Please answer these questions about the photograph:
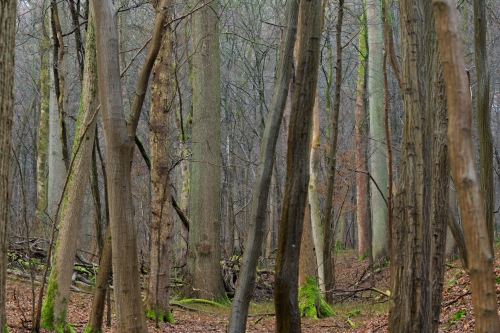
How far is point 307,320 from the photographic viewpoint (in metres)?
8.83

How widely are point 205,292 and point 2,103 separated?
8.65 metres

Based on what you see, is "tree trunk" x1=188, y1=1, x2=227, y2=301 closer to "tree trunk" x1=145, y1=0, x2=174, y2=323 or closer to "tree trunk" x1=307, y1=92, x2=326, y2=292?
"tree trunk" x1=307, y1=92, x2=326, y2=292

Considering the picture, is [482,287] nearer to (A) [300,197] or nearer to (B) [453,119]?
(B) [453,119]

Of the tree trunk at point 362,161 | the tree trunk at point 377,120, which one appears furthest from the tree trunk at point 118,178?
the tree trunk at point 362,161

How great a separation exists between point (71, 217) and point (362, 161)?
46.7 feet

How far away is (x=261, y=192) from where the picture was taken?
4863 mm

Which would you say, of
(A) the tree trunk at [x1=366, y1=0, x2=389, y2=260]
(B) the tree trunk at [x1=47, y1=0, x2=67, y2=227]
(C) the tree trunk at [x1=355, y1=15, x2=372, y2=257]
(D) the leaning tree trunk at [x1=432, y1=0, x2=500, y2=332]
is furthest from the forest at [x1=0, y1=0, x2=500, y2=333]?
(C) the tree trunk at [x1=355, y1=15, x2=372, y2=257]

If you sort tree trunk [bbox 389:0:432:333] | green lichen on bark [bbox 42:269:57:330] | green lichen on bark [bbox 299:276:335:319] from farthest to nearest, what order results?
green lichen on bark [bbox 299:276:335:319] → green lichen on bark [bbox 42:269:57:330] → tree trunk [bbox 389:0:432:333]

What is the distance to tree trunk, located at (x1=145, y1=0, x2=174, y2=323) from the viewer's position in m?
8.12

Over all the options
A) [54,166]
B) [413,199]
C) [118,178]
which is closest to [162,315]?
[118,178]

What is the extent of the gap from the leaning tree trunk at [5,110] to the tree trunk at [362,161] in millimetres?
16299

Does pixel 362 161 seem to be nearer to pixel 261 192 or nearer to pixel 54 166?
pixel 54 166

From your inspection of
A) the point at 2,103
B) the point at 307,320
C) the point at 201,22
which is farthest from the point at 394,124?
the point at 2,103

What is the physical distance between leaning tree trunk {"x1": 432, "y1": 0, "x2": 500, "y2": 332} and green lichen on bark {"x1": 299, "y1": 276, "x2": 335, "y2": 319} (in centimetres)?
745
